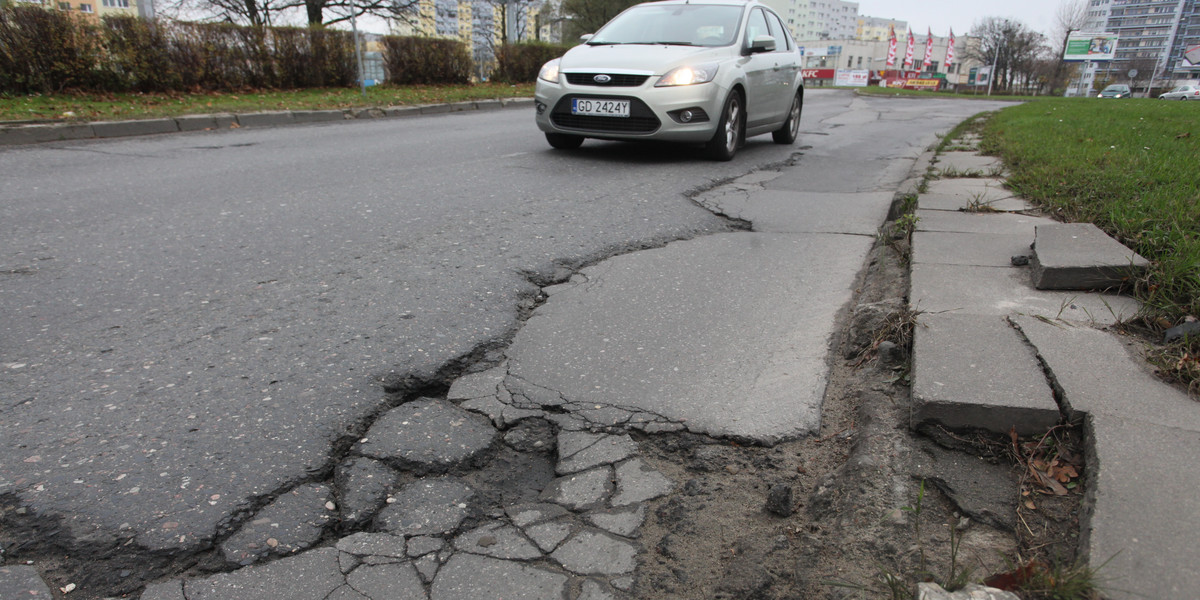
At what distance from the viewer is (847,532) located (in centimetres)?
166

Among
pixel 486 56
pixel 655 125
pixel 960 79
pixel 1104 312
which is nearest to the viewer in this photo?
pixel 1104 312

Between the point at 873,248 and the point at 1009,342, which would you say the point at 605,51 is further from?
the point at 1009,342

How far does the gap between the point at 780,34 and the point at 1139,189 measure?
17.7 feet

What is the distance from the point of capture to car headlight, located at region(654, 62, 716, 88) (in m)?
6.35

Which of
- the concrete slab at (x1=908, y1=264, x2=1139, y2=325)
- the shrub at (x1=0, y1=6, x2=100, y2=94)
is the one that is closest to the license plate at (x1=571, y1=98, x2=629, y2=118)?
the concrete slab at (x1=908, y1=264, x2=1139, y2=325)

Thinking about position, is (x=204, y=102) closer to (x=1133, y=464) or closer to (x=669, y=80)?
(x=669, y=80)

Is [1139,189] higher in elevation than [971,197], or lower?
higher

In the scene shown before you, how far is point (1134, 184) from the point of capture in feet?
13.6

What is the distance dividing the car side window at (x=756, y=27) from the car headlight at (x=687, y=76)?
924mm

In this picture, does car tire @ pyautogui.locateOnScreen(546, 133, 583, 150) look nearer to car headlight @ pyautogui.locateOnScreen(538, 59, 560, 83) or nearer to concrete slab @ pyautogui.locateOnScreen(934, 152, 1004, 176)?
car headlight @ pyautogui.locateOnScreen(538, 59, 560, 83)

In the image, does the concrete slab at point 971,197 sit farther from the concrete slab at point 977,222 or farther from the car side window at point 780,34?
the car side window at point 780,34

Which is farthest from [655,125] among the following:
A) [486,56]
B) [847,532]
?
[486,56]

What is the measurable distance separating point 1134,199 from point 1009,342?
2.30m

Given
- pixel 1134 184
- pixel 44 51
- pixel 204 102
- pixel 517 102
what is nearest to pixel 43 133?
pixel 204 102
